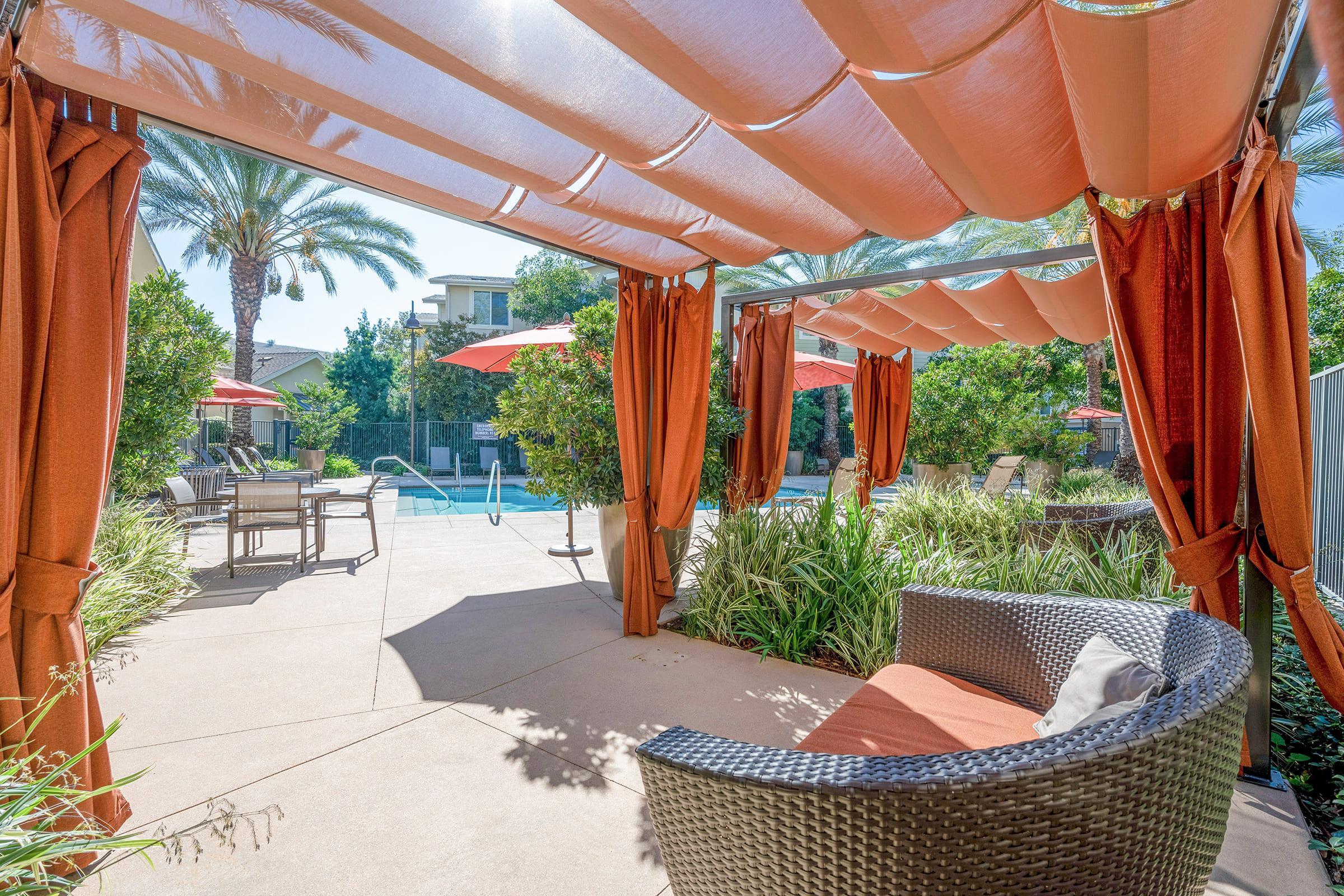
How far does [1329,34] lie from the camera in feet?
1.33

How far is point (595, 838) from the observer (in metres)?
2.16

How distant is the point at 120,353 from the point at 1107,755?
9.24ft

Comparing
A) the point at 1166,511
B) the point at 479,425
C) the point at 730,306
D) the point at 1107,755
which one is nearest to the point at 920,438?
the point at 730,306

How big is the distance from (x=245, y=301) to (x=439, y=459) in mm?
5680

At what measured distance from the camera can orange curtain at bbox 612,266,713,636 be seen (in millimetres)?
4191

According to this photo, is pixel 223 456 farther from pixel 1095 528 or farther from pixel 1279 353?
pixel 1279 353

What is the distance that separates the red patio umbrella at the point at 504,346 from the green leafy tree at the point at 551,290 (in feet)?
38.9

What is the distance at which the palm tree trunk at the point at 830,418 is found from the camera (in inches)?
723

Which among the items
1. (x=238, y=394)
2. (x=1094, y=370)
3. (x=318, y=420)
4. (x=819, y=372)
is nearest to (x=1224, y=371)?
(x=819, y=372)

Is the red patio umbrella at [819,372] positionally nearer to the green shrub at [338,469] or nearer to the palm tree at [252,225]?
the palm tree at [252,225]

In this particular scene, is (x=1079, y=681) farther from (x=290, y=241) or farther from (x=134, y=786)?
(x=290, y=241)

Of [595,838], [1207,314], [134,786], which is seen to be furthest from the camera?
[1207,314]

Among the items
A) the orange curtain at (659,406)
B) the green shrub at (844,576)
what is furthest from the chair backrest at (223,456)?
the green shrub at (844,576)

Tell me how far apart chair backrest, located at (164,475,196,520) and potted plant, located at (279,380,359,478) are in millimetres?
9509
